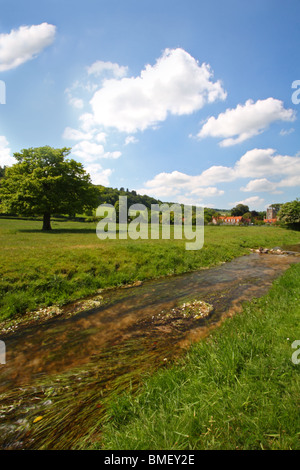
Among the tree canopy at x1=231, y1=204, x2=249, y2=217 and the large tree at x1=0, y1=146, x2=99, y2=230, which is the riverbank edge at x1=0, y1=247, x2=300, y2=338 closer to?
the large tree at x1=0, y1=146, x2=99, y2=230

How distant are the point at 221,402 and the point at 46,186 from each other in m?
36.5

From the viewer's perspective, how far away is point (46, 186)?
33000 mm

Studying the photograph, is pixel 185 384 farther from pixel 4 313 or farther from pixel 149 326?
pixel 4 313

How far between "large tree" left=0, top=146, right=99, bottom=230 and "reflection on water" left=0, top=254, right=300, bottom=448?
87.6 feet

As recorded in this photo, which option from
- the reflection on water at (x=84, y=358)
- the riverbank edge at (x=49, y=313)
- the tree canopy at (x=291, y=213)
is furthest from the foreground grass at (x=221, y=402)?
the tree canopy at (x=291, y=213)

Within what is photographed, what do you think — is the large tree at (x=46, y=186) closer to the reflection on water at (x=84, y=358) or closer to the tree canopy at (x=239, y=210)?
the reflection on water at (x=84, y=358)

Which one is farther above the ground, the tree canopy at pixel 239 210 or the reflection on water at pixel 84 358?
the tree canopy at pixel 239 210

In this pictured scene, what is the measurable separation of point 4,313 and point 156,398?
8288mm

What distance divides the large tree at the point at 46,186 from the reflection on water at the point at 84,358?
26.7m

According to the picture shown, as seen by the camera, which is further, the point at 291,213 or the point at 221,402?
the point at 291,213

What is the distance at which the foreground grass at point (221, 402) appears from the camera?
117 inches

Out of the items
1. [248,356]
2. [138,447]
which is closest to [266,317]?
[248,356]

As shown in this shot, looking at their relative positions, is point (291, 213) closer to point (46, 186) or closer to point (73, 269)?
point (46, 186)

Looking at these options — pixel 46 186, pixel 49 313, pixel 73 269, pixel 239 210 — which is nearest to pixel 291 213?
pixel 46 186
